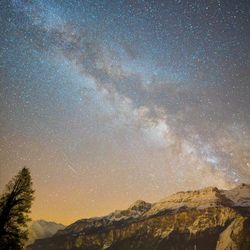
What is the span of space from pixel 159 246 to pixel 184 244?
63.4 ft

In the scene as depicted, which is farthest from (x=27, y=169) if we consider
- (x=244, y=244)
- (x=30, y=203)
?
(x=244, y=244)

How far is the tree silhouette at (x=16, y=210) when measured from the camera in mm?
21844

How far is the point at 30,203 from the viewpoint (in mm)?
24000

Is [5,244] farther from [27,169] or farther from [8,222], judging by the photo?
[27,169]

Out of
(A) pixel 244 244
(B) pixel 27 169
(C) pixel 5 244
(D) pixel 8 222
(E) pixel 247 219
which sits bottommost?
(C) pixel 5 244

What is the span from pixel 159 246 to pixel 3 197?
19079cm

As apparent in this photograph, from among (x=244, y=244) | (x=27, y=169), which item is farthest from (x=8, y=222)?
(x=244, y=244)

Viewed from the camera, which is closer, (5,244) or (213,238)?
(5,244)

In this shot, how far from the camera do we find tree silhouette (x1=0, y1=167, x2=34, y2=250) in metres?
21.8

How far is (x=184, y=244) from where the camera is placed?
605 feet

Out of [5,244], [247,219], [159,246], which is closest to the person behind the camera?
[5,244]

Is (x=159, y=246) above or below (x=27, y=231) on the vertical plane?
above

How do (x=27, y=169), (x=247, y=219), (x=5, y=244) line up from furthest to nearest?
(x=247, y=219) < (x=27, y=169) < (x=5, y=244)

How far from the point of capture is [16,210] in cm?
2327
